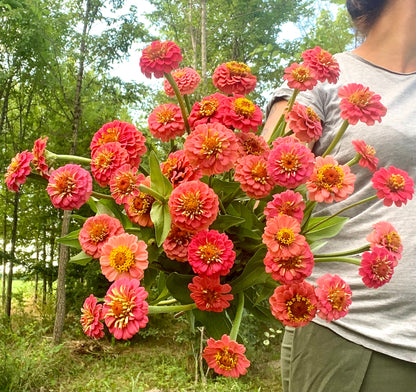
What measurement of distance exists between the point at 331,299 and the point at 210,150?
0.23 meters

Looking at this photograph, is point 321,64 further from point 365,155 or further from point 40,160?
point 40,160

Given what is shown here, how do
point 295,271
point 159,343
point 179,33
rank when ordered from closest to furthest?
point 295,271 → point 159,343 → point 179,33

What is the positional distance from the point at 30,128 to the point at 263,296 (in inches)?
272

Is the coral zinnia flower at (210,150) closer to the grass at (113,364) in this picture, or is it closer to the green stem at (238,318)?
the green stem at (238,318)

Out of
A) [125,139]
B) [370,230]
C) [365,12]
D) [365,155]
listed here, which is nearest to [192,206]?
[125,139]

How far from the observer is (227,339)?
51 centimetres

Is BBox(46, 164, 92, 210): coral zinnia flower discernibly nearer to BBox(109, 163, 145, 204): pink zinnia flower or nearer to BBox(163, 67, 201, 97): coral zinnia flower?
BBox(109, 163, 145, 204): pink zinnia flower

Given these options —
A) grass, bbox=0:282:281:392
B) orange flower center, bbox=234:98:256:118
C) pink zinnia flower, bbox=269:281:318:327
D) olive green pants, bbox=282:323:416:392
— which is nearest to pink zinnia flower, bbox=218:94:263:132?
orange flower center, bbox=234:98:256:118

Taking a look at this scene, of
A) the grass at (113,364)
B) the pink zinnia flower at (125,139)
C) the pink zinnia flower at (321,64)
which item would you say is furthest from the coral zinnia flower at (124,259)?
the grass at (113,364)

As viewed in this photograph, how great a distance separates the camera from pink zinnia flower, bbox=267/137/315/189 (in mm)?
490

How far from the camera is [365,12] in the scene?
37.4 inches

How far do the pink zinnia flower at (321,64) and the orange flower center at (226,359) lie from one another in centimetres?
38

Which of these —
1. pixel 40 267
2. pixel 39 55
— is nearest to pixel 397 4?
pixel 39 55

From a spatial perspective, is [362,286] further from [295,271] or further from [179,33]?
[179,33]
